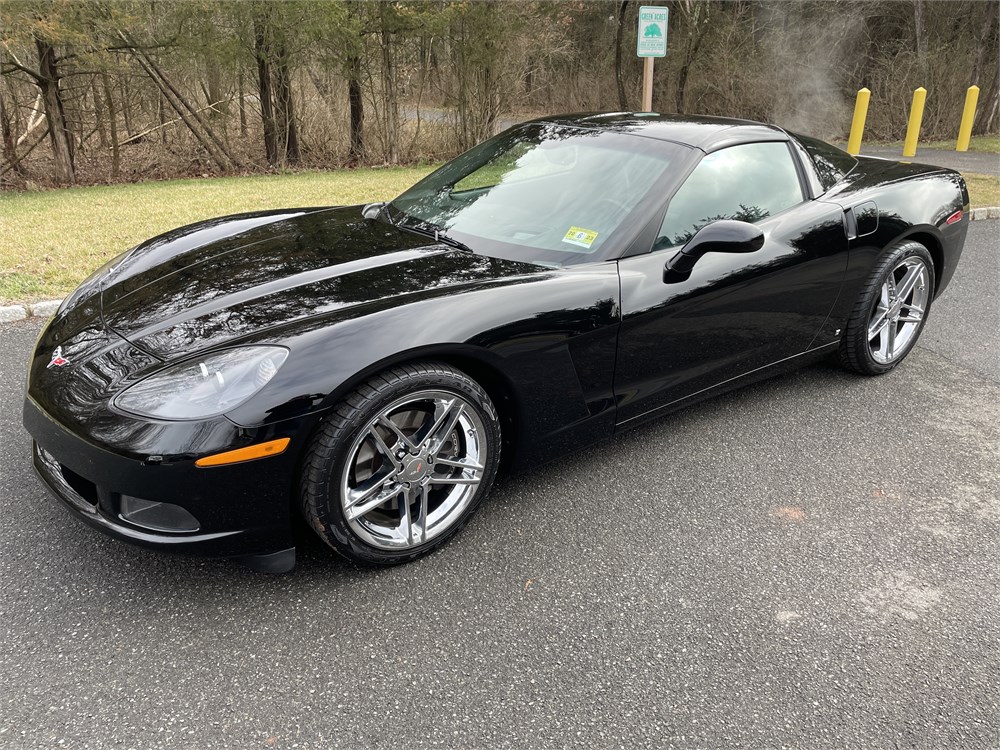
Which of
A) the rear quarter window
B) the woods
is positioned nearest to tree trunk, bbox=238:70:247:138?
the woods

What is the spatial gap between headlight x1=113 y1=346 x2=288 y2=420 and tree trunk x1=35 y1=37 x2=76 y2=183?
10.9m

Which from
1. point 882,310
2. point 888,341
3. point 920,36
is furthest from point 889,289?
point 920,36

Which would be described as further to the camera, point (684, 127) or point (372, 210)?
point (372, 210)

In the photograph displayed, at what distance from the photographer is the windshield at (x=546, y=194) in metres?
Answer: 2.83

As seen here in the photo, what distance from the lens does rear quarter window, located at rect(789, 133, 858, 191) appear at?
3.54m

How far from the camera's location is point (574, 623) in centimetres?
217

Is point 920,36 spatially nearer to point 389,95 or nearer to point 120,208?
point 389,95

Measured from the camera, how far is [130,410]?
6.60 feet

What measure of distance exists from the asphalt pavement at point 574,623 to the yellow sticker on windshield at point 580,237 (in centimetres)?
90

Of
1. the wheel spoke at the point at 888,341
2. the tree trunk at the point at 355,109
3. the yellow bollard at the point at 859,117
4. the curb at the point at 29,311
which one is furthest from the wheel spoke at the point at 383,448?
the tree trunk at the point at 355,109

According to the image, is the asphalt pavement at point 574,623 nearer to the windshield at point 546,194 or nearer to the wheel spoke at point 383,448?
the wheel spoke at point 383,448

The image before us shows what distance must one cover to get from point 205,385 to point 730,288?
1.98 metres

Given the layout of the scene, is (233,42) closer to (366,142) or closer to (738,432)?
(366,142)

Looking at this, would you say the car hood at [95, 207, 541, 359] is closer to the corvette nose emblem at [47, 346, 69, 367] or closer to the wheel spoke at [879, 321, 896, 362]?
the corvette nose emblem at [47, 346, 69, 367]
